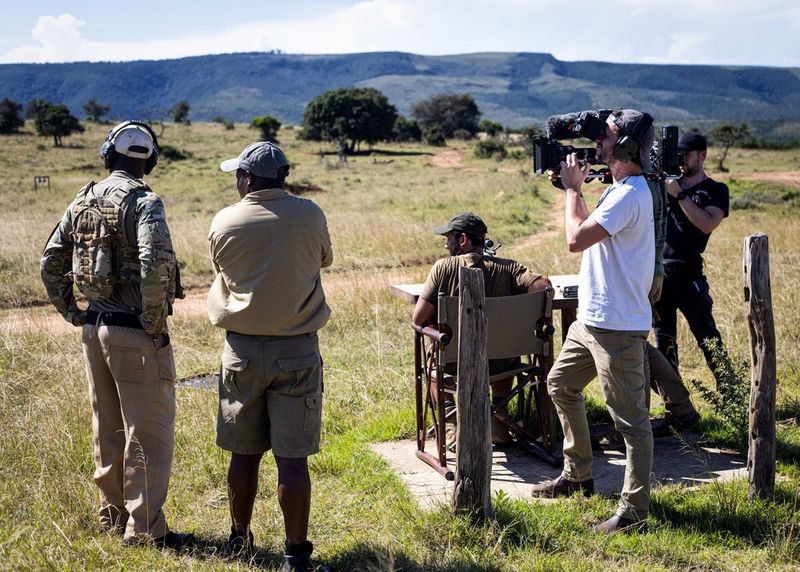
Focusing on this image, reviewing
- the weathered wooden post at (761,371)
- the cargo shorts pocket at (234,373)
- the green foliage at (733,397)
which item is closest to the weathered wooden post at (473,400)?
the cargo shorts pocket at (234,373)

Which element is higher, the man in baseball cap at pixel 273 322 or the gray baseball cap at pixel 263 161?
the gray baseball cap at pixel 263 161

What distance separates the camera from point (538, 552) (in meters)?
3.59

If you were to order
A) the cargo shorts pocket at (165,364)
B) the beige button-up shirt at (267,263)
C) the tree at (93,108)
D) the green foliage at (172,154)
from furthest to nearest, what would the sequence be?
the tree at (93,108)
the green foliage at (172,154)
the cargo shorts pocket at (165,364)
the beige button-up shirt at (267,263)

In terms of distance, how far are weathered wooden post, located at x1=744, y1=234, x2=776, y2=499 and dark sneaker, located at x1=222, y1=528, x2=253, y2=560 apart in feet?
7.89

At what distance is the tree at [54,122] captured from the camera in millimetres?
51781

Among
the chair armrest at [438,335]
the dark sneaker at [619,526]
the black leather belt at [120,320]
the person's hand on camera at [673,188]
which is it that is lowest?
the dark sneaker at [619,526]

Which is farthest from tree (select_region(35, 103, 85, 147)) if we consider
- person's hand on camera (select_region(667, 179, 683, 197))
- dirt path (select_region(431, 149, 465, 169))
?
person's hand on camera (select_region(667, 179, 683, 197))

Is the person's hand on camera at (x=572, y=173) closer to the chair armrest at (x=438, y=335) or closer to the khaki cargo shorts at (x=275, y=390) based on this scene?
the chair armrest at (x=438, y=335)

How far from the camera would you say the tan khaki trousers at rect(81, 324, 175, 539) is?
3.55 meters

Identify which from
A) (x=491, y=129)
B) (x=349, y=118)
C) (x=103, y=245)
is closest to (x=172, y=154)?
(x=349, y=118)

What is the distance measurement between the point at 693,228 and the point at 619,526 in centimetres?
228

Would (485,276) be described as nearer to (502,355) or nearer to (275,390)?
(502,355)

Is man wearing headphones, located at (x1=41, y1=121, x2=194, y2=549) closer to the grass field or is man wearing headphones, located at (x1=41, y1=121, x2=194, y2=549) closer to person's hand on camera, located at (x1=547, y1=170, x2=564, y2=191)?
the grass field

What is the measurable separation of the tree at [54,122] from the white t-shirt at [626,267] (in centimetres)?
5241
